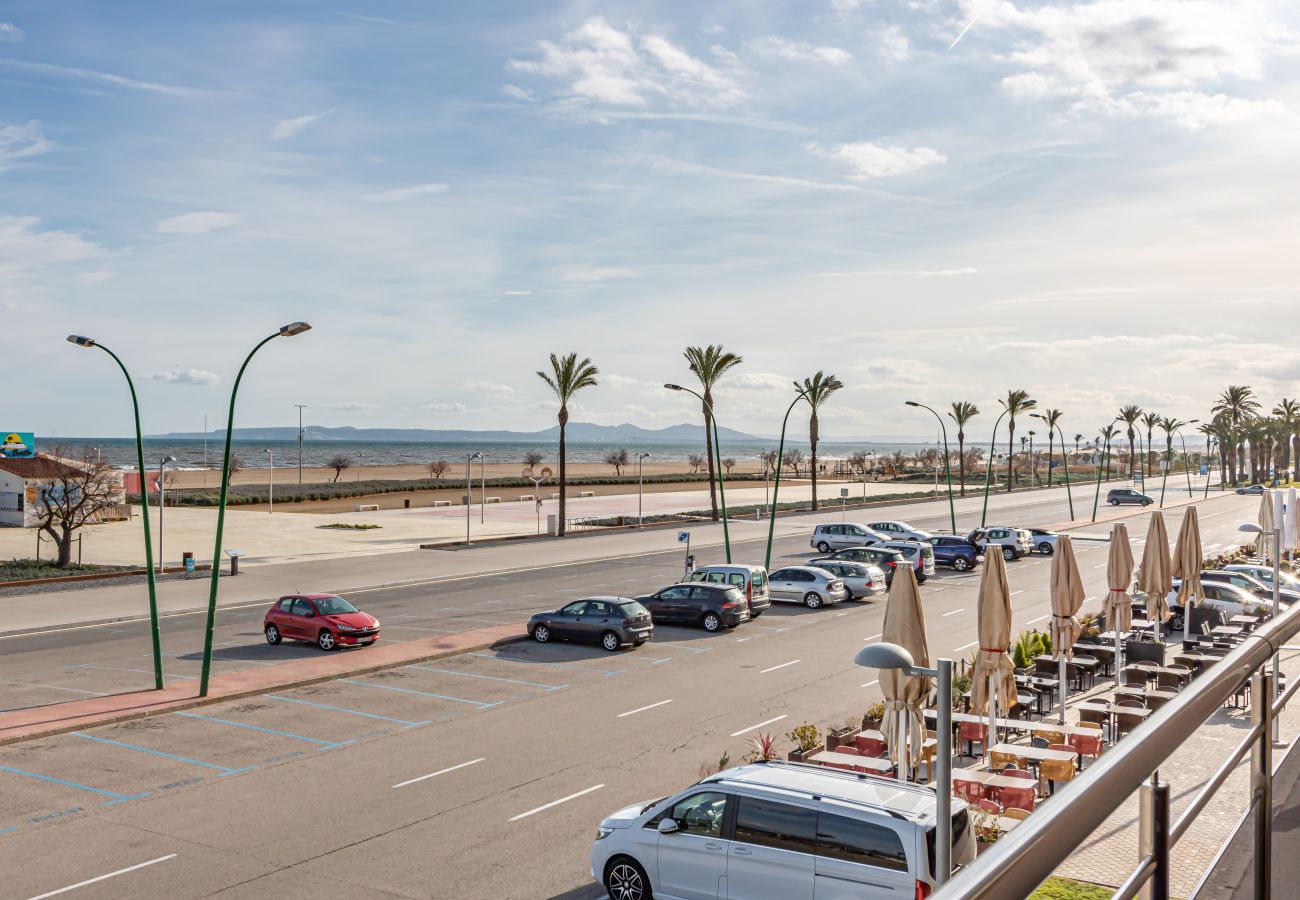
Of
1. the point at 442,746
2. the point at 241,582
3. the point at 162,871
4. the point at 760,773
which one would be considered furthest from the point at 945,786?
the point at 241,582

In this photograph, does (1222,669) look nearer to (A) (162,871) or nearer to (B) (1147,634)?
(A) (162,871)

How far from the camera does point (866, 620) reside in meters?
35.4

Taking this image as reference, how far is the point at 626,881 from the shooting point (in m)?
12.3

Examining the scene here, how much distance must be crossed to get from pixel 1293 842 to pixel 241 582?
150 ft

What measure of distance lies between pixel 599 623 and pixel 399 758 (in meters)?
11.3

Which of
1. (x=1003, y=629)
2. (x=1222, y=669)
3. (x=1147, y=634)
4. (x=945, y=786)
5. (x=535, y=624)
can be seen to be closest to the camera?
(x=1222, y=669)

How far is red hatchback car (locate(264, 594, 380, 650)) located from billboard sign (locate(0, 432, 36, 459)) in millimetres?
41534

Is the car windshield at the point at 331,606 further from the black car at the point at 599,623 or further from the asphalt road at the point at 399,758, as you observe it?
the black car at the point at 599,623

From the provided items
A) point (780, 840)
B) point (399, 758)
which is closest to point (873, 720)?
point (399, 758)

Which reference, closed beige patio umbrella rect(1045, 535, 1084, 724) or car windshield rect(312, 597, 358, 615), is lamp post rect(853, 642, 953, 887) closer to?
closed beige patio umbrella rect(1045, 535, 1084, 724)

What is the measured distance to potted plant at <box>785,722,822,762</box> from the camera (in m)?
17.8

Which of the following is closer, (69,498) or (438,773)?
(438,773)

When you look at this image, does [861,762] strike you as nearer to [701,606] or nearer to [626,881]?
[626,881]

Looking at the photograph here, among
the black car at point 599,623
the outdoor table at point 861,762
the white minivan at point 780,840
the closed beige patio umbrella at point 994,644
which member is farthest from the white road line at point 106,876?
the black car at point 599,623
